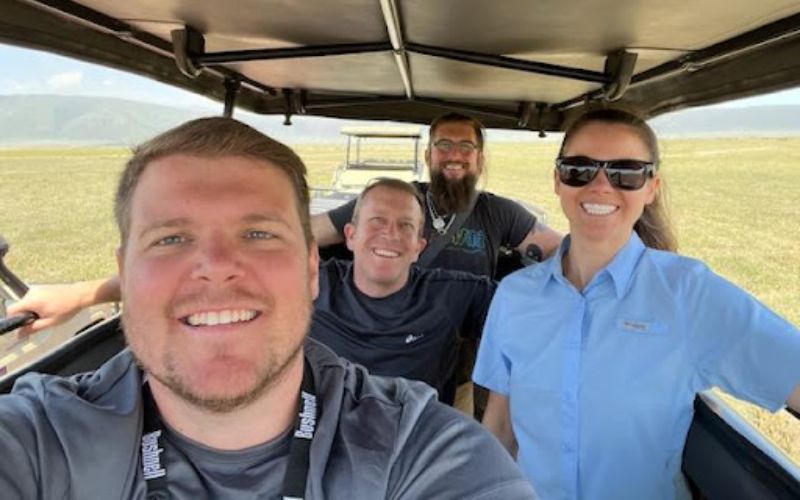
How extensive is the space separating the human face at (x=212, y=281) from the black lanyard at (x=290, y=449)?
0.08 m

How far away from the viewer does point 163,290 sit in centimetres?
132

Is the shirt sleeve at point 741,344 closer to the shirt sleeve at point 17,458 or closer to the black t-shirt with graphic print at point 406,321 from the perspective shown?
the black t-shirt with graphic print at point 406,321

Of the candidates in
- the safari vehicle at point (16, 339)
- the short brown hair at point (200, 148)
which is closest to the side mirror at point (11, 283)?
the safari vehicle at point (16, 339)

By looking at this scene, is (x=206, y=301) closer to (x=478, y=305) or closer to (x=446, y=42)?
(x=446, y=42)

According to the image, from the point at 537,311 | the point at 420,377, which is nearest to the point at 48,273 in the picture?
the point at 420,377

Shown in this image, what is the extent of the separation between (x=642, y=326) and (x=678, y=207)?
7.30m

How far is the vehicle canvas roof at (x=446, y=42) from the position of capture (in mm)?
1866

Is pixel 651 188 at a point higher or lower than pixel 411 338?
higher

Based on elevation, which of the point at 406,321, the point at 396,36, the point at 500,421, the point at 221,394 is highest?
the point at 396,36

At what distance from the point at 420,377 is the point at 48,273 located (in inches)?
405

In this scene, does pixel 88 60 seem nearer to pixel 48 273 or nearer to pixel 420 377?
pixel 420 377

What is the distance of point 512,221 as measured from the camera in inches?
140

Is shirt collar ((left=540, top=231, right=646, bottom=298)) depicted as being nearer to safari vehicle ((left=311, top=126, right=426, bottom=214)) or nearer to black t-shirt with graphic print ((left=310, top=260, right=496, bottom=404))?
black t-shirt with graphic print ((left=310, top=260, right=496, bottom=404))

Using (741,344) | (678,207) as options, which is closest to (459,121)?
(741,344)
